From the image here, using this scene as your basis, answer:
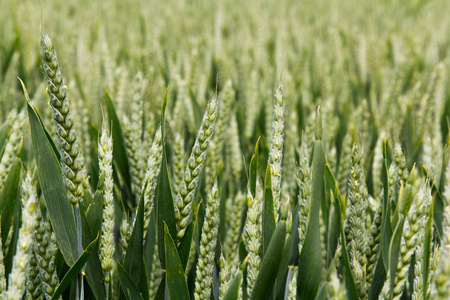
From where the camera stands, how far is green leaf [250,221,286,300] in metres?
0.48

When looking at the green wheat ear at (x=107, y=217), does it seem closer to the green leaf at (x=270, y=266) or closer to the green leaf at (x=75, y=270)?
the green leaf at (x=75, y=270)

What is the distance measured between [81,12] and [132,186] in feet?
7.59

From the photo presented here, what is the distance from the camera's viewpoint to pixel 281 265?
525 millimetres

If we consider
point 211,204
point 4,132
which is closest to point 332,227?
point 211,204

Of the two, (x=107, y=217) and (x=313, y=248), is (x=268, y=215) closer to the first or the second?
(x=313, y=248)

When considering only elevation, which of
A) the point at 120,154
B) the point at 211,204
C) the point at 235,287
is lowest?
the point at 235,287

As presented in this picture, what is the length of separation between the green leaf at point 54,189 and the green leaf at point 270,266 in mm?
226

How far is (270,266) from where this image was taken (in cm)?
49

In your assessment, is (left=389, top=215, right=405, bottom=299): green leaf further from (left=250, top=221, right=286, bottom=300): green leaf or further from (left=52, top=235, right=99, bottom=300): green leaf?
(left=52, top=235, right=99, bottom=300): green leaf

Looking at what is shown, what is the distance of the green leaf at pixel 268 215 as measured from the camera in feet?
1.66

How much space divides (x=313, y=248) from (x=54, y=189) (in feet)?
1.08

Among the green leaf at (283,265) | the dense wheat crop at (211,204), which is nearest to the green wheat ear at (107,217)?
the dense wheat crop at (211,204)

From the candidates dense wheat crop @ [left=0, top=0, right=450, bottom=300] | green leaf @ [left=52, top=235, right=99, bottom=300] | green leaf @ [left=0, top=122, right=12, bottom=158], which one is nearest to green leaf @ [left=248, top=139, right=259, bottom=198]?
dense wheat crop @ [left=0, top=0, right=450, bottom=300]

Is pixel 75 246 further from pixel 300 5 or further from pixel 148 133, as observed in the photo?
pixel 300 5
